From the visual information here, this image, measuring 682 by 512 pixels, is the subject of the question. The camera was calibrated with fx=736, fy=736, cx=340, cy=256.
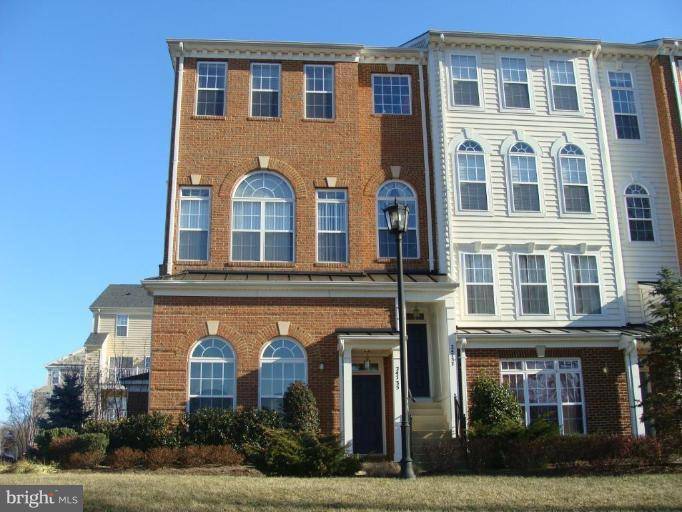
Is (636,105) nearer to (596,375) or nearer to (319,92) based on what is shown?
(596,375)

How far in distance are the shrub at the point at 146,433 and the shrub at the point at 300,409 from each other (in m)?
2.88

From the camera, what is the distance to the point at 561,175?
2322 centimetres

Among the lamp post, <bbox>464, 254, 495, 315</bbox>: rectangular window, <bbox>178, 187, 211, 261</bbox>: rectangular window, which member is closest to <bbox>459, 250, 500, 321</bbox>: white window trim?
<bbox>464, 254, 495, 315</bbox>: rectangular window

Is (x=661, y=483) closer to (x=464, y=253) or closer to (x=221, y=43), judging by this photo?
(x=464, y=253)

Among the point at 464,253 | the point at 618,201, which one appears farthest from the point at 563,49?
the point at 464,253

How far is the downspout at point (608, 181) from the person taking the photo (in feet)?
74.3

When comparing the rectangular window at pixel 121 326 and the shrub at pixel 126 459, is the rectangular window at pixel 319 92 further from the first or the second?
the rectangular window at pixel 121 326

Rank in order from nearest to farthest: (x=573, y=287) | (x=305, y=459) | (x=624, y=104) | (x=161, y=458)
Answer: (x=305, y=459) < (x=161, y=458) < (x=573, y=287) < (x=624, y=104)

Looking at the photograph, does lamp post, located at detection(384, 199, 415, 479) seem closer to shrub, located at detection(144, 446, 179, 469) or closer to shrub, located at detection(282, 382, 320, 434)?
shrub, located at detection(282, 382, 320, 434)

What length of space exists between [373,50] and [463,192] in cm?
552

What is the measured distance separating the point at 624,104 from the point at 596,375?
9351mm

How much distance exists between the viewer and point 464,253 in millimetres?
22281

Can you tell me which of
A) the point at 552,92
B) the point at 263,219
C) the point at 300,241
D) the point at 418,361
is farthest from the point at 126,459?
the point at 552,92

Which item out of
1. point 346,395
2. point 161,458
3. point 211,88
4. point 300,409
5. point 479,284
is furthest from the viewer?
point 211,88
